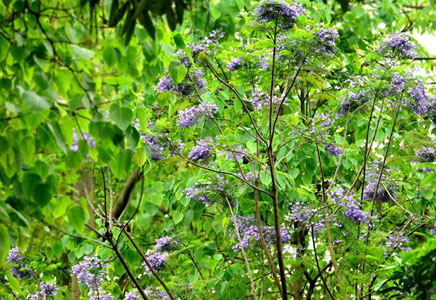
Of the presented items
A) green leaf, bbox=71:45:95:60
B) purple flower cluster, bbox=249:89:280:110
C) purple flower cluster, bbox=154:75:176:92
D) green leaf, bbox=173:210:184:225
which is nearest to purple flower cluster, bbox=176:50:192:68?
purple flower cluster, bbox=154:75:176:92

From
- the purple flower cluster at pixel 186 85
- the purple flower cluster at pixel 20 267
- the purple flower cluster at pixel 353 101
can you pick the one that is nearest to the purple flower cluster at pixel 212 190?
the purple flower cluster at pixel 186 85

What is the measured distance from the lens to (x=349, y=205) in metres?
4.19

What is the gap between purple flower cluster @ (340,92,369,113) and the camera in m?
4.48

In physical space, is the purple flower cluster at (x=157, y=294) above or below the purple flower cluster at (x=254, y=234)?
below

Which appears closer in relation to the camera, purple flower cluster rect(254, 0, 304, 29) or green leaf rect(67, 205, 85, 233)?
green leaf rect(67, 205, 85, 233)

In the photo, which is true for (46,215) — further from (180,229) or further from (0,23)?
(180,229)

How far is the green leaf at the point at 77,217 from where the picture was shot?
2.33 metres

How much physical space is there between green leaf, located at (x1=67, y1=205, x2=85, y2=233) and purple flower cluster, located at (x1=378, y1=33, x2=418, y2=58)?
2.89 m

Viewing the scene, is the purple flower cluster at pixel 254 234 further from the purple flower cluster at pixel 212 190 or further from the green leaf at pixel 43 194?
the green leaf at pixel 43 194

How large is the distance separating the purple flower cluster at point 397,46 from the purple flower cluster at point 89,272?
2602mm

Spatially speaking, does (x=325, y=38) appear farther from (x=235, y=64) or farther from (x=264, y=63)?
(x=235, y=64)

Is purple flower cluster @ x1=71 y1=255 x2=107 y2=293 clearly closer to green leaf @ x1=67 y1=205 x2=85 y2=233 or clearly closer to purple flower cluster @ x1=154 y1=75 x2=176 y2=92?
purple flower cluster @ x1=154 y1=75 x2=176 y2=92

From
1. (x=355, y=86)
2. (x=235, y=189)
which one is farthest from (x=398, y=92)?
(x=235, y=189)

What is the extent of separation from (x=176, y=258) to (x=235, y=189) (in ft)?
3.25
